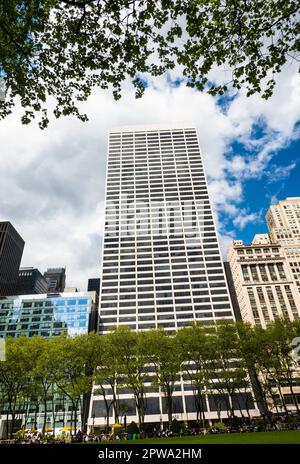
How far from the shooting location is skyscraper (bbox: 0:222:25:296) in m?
130

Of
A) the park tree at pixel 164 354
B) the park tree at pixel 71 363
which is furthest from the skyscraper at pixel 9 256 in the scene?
the park tree at pixel 164 354

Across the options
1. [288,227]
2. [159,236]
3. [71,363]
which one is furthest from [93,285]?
[71,363]

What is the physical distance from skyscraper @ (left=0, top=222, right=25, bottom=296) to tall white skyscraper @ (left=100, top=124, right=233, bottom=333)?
56146 mm

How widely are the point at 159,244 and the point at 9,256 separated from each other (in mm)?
78141

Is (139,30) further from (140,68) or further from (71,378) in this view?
(71,378)

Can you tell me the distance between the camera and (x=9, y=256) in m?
135

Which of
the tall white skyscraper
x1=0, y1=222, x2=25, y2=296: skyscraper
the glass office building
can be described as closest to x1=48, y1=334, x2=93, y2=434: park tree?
the tall white skyscraper

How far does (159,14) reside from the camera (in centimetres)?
815

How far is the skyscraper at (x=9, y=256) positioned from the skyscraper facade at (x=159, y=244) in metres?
56.1

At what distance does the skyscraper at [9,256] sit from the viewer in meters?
130

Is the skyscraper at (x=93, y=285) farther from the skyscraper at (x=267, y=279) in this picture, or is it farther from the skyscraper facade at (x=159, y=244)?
the skyscraper at (x=267, y=279)

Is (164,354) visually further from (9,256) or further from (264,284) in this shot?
(9,256)

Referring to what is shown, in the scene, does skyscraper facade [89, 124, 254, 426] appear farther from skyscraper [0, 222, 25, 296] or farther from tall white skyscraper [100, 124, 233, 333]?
skyscraper [0, 222, 25, 296]

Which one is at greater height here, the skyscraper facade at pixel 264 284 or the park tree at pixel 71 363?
the skyscraper facade at pixel 264 284
